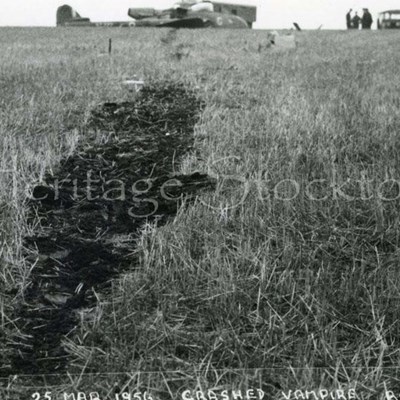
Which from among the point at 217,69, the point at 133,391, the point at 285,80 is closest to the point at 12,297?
the point at 133,391

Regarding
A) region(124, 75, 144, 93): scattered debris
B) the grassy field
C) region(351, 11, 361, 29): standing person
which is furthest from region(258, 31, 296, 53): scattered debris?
region(351, 11, 361, 29): standing person

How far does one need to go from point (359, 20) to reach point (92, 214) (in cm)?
3095

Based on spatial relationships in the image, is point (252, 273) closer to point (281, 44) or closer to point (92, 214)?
point (92, 214)

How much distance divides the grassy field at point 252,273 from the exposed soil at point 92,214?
0.05 metres

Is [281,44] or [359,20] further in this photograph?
[359,20]

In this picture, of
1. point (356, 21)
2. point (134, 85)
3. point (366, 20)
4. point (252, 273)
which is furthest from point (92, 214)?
point (356, 21)

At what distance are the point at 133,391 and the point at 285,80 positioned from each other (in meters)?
6.29

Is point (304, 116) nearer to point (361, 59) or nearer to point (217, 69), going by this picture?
point (217, 69)

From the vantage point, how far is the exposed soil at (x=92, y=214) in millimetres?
1623

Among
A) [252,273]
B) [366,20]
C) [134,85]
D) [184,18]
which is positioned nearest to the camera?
[252,273]

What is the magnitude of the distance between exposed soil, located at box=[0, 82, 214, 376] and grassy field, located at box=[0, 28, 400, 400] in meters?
0.05

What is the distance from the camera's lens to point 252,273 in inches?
73.3

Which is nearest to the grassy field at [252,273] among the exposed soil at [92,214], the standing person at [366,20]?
the exposed soil at [92,214]

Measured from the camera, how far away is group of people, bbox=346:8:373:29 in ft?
94.9
